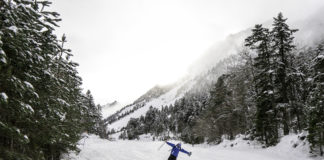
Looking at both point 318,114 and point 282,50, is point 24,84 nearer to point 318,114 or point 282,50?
point 318,114

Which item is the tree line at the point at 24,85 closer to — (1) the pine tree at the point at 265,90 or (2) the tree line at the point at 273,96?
(2) the tree line at the point at 273,96

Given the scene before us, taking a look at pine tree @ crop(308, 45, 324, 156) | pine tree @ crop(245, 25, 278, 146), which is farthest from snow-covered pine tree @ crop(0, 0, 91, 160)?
pine tree @ crop(245, 25, 278, 146)

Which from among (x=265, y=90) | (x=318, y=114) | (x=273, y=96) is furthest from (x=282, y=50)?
(x=318, y=114)

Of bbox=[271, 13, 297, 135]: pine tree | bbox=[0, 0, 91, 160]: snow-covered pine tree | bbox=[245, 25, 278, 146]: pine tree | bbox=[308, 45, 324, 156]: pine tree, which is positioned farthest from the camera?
bbox=[245, 25, 278, 146]: pine tree

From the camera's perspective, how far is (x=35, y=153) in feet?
26.6

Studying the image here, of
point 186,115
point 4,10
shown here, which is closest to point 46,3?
point 4,10

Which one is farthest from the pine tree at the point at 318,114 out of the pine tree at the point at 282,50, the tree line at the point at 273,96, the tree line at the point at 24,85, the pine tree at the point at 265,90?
the tree line at the point at 24,85

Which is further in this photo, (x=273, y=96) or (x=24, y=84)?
(x=273, y=96)

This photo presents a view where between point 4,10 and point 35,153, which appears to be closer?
point 4,10

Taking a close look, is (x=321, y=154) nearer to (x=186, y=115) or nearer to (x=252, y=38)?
(x=252, y=38)

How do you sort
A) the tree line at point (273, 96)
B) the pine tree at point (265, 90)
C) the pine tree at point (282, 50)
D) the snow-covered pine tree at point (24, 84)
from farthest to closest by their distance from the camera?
the pine tree at point (265, 90) → the pine tree at point (282, 50) → the tree line at point (273, 96) → the snow-covered pine tree at point (24, 84)

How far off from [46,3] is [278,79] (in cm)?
2464

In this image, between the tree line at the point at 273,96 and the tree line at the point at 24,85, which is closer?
the tree line at the point at 24,85

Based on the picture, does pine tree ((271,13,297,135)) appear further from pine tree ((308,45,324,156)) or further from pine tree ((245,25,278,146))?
pine tree ((308,45,324,156))
